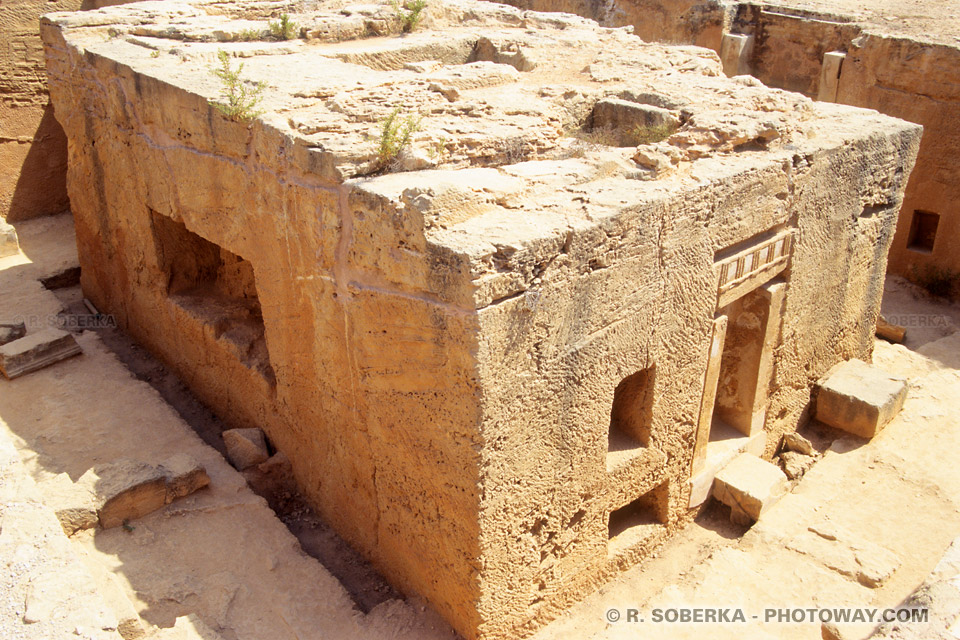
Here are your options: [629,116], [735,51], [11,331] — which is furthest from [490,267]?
[735,51]

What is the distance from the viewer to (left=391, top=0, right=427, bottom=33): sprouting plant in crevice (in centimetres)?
692

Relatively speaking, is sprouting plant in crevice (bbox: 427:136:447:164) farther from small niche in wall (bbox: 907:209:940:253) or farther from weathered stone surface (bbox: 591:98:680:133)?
small niche in wall (bbox: 907:209:940:253)

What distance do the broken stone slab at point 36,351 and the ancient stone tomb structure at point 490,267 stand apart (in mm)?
587

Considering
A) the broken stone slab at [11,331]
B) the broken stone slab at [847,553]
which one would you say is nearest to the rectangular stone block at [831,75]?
the broken stone slab at [847,553]

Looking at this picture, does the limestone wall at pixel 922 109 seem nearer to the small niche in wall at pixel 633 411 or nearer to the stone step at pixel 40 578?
the small niche in wall at pixel 633 411

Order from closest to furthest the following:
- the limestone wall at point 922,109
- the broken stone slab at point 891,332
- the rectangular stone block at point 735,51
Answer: the broken stone slab at point 891,332 → the limestone wall at point 922,109 → the rectangular stone block at point 735,51

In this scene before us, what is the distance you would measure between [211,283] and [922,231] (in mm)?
7031

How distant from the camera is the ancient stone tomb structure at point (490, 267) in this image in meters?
3.72

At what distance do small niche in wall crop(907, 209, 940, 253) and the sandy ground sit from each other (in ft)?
8.88

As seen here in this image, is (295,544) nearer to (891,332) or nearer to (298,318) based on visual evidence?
(298,318)

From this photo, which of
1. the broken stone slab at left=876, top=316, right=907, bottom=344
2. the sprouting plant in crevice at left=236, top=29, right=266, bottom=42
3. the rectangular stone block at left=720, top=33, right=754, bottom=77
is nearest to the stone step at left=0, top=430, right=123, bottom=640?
the sprouting plant in crevice at left=236, top=29, right=266, bottom=42

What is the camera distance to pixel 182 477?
477 centimetres

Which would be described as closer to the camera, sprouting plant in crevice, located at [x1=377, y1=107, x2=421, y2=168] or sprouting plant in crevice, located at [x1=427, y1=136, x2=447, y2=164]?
sprouting plant in crevice, located at [x1=377, y1=107, x2=421, y2=168]

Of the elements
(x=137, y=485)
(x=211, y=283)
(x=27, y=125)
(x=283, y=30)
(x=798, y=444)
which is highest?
(x=283, y=30)
